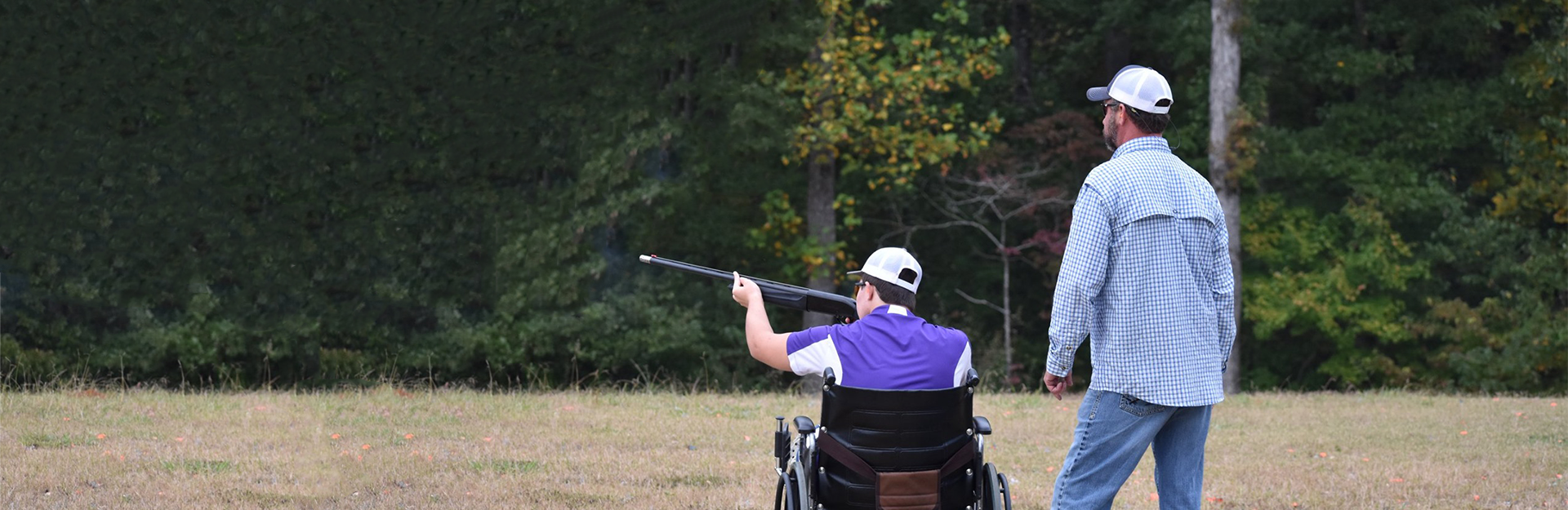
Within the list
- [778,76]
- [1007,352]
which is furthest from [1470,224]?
[778,76]

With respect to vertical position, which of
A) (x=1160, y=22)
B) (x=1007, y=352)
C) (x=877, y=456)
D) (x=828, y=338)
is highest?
(x=1160, y=22)

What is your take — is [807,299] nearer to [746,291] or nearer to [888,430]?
[746,291]

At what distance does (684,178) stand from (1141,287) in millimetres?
12915

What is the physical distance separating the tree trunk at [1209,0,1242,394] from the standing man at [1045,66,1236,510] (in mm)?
13108

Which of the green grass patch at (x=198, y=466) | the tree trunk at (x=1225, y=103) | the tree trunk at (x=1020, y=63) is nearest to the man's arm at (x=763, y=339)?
the green grass patch at (x=198, y=466)

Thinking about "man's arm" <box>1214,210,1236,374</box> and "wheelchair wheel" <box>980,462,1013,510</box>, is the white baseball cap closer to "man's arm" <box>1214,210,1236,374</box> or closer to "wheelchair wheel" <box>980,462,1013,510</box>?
"man's arm" <box>1214,210,1236,374</box>

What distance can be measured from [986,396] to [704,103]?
6475mm

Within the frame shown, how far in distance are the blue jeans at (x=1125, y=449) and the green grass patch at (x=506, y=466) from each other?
11.4 feet

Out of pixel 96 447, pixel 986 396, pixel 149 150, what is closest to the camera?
pixel 96 447

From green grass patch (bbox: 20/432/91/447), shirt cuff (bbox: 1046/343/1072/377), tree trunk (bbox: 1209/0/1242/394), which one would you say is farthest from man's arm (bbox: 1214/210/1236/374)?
tree trunk (bbox: 1209/0/1242/394)

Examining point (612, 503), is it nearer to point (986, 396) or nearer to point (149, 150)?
point (149, 150)

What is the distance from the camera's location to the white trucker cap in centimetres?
418

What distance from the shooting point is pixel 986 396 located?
37.8 feet

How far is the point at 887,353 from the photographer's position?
412cm
